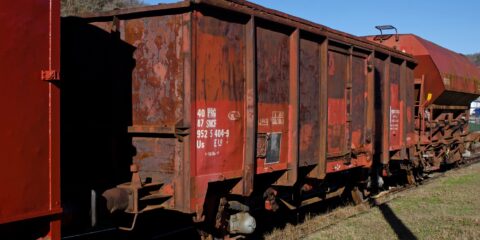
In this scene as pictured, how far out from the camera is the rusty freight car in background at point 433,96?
46.7 feet

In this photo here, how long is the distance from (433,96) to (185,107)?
424 inches

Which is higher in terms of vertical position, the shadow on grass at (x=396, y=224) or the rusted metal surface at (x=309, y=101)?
the rusted metal surface at (x=309, y=101)

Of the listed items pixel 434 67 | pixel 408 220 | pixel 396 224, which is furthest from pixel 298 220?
pixel 434 67

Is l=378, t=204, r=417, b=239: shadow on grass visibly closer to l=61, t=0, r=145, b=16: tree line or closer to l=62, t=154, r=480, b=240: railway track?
l=62, t=154, r=480, b=240: railway track

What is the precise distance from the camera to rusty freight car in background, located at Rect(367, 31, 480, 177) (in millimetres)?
14227

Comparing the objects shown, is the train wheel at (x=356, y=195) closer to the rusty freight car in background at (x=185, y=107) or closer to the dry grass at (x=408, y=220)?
the dry grass at (x=408, y=220)

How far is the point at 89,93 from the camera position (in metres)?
5.83

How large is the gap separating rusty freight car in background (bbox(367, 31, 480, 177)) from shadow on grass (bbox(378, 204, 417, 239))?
12.2ft

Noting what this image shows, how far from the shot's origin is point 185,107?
18.2 feet
